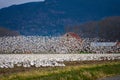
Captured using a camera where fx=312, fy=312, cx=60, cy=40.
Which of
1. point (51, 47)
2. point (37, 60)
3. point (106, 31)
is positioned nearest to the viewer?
point (37, 60)

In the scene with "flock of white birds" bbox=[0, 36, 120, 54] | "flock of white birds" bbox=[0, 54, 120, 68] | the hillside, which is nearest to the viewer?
"flock of white birds" bbox=[0, 54, 120, 68]

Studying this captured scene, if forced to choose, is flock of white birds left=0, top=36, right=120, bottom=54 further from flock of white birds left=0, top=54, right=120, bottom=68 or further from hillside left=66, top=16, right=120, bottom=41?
flock of white birds left=0, top=54, right=120, bottom=68

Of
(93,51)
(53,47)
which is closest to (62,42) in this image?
(53,47)

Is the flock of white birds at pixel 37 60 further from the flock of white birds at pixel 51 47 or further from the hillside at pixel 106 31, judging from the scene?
the hillside at pixel 106 31

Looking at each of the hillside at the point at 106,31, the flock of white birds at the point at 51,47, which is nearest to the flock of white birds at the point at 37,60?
the flock of white birds at the point at 51,47

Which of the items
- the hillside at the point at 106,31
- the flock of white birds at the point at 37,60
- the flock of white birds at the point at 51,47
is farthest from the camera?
the hillside at the point at 106,31

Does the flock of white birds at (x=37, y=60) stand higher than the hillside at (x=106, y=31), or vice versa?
the hillside at (x=106, y=31)

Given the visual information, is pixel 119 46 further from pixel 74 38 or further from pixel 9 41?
pixel 9 41

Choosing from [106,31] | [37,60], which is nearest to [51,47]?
[106,31]

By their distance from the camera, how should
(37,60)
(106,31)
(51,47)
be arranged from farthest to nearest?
(106,31) → (51,47) → (37,60)

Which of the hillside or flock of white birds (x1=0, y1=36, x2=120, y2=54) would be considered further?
the hillside

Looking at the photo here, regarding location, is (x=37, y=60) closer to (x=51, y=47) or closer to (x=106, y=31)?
(x=51, y=47)

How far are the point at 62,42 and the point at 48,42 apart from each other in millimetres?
10436

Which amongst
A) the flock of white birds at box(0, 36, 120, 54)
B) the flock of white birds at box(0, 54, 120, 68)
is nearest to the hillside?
the flock of white birds at box(0, 36, 120, 54)
